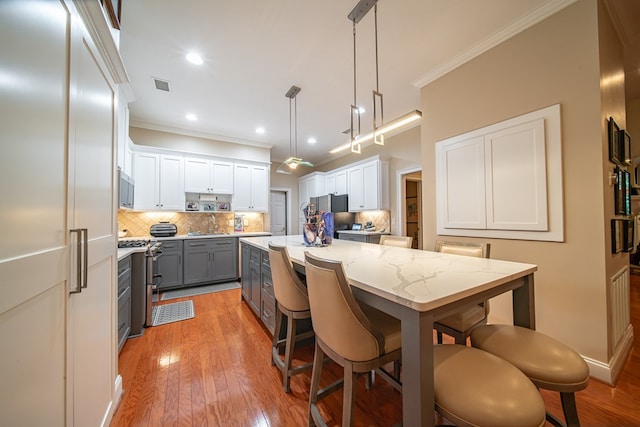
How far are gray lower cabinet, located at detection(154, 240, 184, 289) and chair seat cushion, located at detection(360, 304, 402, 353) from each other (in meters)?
3.83

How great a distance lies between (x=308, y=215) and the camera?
242 cm

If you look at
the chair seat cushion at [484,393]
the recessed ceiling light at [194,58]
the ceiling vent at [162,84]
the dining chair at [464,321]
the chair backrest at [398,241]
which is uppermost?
the recessed ceiling light at [194,58]

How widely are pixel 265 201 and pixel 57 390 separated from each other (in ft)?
14.9

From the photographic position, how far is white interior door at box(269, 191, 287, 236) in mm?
6716

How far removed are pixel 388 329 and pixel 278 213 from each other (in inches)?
232

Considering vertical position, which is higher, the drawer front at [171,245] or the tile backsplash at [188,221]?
the tile backsplash at [188,221]

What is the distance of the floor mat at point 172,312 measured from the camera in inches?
111

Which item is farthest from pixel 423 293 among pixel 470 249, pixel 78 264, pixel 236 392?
pixel 236 392

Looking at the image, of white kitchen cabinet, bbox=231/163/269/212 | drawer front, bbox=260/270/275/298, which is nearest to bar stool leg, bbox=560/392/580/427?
drawer front, bbox=260/270/275/298

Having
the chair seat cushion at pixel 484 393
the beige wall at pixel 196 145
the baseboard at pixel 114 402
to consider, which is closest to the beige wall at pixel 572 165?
the chair seat cushion at pixel 484 393

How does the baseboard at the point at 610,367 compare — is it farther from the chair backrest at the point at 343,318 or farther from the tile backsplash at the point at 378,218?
the tile backsplash at the point at 378,218

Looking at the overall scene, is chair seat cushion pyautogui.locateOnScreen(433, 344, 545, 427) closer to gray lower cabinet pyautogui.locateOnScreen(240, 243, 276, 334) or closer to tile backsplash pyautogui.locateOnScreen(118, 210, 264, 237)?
gray lower cabinet pyautogui.locateOnScreen(240, 243, 276, 334)

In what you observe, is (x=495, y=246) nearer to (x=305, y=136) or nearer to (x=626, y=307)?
(x=626, y=307)

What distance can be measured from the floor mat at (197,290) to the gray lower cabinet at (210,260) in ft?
0.34
